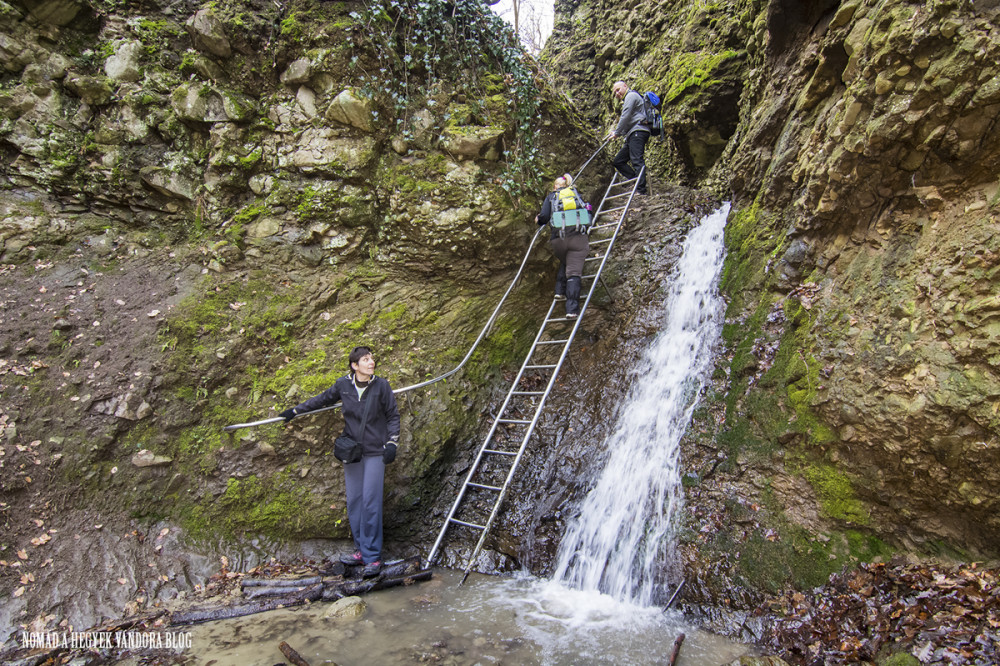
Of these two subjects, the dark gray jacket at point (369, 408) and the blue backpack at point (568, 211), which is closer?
the dark gray jacket at point (369, 408)

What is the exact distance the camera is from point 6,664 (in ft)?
12.0

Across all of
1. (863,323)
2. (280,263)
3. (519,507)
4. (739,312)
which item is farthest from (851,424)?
(280,263)

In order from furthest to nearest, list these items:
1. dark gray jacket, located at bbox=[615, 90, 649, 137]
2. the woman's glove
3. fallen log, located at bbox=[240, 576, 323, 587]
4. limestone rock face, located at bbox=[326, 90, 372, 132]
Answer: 1. dark gray jacket, located at bbox=[615, 90, 649, 137]
2. limestone rock face, located at bbox=[326, 90, 372, 132]
3. the woman's glove
4. fallen log, located at bbox=[240, 576, 323, 587]

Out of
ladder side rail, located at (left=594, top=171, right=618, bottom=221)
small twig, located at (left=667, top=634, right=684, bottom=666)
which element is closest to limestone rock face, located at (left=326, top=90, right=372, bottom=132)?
ladder side rail, located at (left=594, top=171, right=618, bottom=221)

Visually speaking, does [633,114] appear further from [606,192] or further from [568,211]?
[568,211]

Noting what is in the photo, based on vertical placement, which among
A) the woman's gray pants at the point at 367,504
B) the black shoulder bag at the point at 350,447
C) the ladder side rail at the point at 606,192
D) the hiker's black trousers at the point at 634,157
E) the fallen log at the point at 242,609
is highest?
the hiker's black trousers at the point at 634,157

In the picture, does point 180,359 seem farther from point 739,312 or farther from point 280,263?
point 739,312

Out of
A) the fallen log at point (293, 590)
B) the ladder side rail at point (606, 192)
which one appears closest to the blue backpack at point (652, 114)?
the ladder side rail at point (606, 192)

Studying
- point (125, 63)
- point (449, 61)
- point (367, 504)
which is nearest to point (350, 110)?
point (449, 61)

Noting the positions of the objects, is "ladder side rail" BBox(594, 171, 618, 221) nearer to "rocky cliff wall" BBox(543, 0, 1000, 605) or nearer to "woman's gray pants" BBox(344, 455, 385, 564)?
"rocky cliff wall" BBox(543, 0, 1000, 605)

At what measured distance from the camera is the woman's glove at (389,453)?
16.7 ft

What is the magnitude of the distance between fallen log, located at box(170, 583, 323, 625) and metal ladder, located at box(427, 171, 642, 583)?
1292mm

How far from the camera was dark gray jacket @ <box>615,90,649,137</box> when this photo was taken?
311 inches

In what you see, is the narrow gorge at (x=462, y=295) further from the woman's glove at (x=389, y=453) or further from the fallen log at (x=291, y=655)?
the fallen log at (x=291, y=655)
